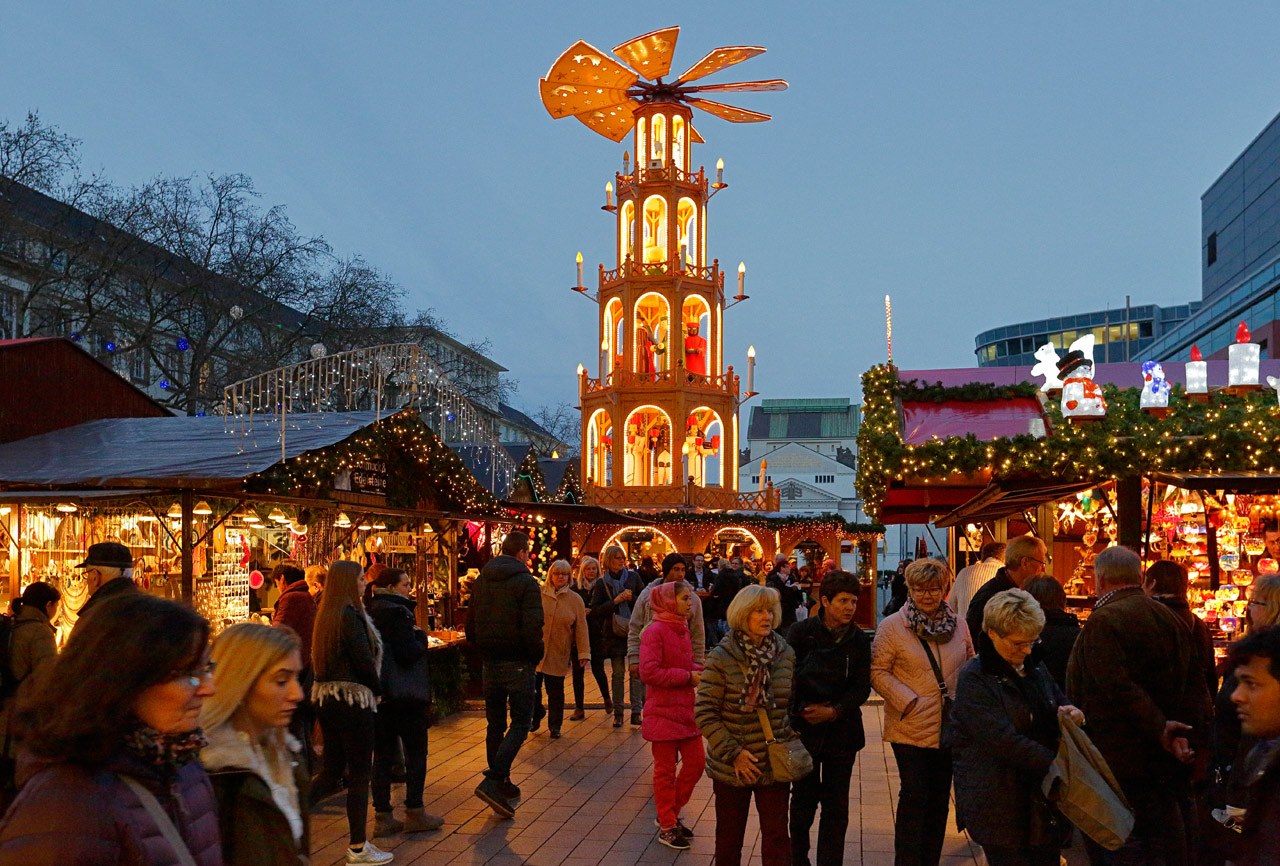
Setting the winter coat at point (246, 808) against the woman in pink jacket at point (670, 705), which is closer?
the winter coat at point (246, 808)

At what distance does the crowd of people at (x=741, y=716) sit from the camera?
2.15 metres

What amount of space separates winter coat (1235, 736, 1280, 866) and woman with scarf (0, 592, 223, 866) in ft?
7.94

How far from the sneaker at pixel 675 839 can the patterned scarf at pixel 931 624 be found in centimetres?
218

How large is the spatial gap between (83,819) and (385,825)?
5.18m

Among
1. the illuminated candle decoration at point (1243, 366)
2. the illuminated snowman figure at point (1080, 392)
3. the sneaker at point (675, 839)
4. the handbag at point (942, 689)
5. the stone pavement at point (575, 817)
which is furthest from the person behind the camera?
the illuminated candle decoration at point (1243, 366)

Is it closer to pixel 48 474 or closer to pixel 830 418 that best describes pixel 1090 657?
pixel 48 474

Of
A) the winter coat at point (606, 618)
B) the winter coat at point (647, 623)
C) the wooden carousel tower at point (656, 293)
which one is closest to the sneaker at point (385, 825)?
the winter coat at point (647, 623)

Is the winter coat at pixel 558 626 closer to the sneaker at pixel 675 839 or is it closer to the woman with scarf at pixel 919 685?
the sneaker at pixel 675 839

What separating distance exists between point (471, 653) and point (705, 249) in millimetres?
24060

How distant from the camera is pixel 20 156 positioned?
77.7 ft

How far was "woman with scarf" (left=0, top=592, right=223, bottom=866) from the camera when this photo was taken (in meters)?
2.00

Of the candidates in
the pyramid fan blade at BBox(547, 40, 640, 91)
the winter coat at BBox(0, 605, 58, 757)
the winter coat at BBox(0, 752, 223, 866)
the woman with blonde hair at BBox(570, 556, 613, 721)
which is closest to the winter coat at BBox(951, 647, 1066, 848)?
the winter coat at BBox(0, 752, 223, 866)

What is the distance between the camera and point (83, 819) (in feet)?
6.58

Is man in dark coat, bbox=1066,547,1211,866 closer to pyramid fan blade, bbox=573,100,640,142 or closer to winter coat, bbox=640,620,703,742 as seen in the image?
winter coat, bbox=640,620,703,742
